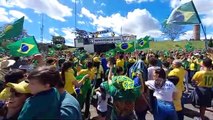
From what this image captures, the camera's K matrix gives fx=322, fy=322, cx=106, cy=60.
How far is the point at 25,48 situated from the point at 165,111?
16.7 feet

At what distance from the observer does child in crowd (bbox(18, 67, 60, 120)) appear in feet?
8.13

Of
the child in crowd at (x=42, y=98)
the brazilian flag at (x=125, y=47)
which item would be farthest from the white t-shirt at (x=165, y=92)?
the brazilian flag at (x=125, y=47)

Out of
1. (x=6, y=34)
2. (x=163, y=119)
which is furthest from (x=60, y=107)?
(x=6, y=34)

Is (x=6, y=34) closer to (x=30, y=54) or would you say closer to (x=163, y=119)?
(x=30, y=54)

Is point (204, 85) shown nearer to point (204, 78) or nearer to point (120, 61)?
point (204, 78)

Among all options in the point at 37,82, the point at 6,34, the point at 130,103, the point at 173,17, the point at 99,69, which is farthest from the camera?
the point at 173,17

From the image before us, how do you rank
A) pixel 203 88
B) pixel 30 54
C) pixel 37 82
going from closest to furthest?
pixel 37 82 < pixel 203 88 < pixel 30 54

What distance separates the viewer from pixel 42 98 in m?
2.52

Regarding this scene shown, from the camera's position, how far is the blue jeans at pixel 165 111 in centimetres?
545

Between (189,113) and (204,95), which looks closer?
(204,95)

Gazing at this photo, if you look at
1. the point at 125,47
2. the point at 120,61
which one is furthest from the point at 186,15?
the point at 125,47

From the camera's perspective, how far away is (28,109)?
8.18 feet

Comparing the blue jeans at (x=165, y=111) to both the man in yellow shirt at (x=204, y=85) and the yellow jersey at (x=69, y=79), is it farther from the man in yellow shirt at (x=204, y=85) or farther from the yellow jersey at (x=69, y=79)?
the man in yellow shirt at (x=204, y=85)

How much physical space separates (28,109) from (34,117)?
79mm
